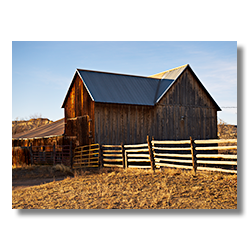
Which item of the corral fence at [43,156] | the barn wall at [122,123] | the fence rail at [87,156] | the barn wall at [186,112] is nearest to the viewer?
the fence rail at [87,156]

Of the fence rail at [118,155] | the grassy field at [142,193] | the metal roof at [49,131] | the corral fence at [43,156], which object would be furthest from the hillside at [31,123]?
the grassy field at [142,193]

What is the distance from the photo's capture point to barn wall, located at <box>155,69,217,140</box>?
22750 millimetres

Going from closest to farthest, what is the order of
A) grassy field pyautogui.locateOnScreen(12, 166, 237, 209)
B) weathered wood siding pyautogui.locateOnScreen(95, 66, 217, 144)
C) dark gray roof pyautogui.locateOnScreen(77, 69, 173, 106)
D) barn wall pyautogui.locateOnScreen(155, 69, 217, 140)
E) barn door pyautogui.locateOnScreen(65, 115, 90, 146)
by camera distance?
grassy field pyautogui.locateOnScreen(12, 166, 237, 209)
weathered wood siding pyautogui.locateOnScreen(95, 66, 217, 144)
dark gray roof pyautogui.locateOnScreen(77, 69, 173, 106)
barn door pyautogui.locateOnScreen(65, 115, 90, 146)
barn wall pyautogui.locateOnScreen(155, 69, 217, 140)

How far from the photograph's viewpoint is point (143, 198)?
909 centimetres

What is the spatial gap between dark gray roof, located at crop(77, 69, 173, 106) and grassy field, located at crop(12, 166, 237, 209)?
8972mm

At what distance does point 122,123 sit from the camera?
21016 mm

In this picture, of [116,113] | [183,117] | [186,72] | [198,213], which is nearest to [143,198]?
[198,213]

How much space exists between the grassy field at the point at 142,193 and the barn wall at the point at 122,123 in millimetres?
7633

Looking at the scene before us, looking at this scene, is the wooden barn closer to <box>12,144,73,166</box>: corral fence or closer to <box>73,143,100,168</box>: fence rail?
<box>73,143,100,168</box>: fence rail

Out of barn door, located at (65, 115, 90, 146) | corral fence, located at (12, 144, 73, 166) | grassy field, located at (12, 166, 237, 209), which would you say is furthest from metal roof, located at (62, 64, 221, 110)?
grassy field, located at (12, 166, 237, 209)

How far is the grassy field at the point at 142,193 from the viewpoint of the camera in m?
8.41

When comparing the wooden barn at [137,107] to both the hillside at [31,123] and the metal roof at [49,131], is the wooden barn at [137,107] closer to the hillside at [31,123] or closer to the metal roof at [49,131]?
the metal roof at [49,131]

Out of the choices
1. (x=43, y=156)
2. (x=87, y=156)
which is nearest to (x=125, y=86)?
(x=87, y=156)

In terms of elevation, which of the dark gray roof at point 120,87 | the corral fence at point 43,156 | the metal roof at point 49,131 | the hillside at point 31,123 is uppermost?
the dark gray roof at point 120,87
